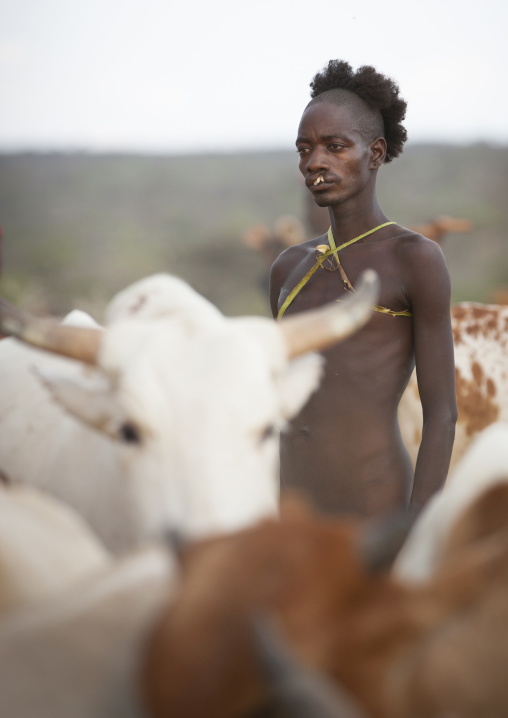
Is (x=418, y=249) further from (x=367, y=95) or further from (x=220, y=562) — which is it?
(x=220, y=562)

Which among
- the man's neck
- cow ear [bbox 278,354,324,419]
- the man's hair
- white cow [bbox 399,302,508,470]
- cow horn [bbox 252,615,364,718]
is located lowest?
white cow [bbox 399,302,508,470]

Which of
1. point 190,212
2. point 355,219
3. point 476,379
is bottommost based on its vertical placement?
point 476,379

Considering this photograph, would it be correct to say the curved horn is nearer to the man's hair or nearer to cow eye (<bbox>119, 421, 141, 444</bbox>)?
cow eye (<bbox>119, 421, 141, 444</bbox>)

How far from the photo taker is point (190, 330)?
2428 millimetres

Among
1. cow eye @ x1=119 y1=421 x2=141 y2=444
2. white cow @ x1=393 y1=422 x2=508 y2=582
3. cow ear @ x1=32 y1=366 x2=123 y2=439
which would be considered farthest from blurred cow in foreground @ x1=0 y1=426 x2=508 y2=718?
cow ear @ x1=32 y1=366 x2=123 y2=439

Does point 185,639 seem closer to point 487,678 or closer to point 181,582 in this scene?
point 181,582

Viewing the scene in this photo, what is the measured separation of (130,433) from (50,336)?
41 cm

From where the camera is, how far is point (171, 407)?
2.16 metres

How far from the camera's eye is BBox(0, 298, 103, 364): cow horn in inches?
94.9

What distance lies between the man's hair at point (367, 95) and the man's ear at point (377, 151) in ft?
0.10

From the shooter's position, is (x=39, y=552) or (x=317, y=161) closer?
(x=39, y=552)

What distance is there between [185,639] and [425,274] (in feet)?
7.70

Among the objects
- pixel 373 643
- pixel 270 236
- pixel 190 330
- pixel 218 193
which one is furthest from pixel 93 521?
pixel 218 193

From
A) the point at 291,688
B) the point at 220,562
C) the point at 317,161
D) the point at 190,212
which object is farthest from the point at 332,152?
the point at 190,212
